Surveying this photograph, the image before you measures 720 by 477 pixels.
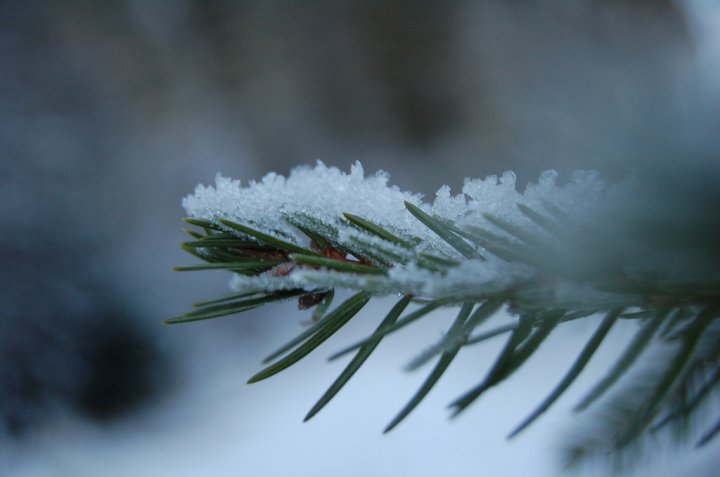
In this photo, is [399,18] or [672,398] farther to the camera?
[399,18]

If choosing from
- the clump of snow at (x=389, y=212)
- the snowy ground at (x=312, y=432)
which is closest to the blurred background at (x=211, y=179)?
the snowy ground at (x=312, y=432)

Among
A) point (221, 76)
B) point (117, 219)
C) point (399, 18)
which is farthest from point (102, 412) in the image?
point (399, 18)

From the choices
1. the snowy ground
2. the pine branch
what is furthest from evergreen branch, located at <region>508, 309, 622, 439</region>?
the snowy ground

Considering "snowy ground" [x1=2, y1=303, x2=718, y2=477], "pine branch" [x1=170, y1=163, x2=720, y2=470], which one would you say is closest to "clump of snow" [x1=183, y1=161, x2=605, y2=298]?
"pine branch" [x1=170, y1=163, x2=720, y2=470]

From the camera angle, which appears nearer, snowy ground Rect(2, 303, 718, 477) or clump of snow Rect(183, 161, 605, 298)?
clump of snow Rect(183, 161, 605, 298)

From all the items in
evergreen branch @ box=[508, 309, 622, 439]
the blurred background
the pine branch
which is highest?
the blurred background

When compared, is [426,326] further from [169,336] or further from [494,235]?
[494,235]

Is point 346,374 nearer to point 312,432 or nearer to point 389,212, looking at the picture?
point 389,212

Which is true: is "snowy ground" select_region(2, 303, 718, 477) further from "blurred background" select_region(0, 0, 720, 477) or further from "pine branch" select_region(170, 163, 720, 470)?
"pine branch" select_region(170, 163, 720, 470)

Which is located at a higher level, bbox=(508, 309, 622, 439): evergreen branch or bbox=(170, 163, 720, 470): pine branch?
bbox=(170, 163, 720, 470): pine branch

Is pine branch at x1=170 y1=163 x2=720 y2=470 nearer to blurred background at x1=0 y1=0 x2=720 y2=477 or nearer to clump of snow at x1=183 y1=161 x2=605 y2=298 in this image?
clump of snow at x1=183 y1=161 x2=605 y2=298
